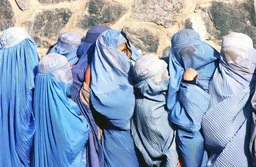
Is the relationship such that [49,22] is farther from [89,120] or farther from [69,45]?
[89,120]

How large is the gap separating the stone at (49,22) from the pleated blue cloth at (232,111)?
1501 mm

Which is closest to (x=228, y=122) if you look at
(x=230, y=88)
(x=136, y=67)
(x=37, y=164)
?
(x=230, y=88)

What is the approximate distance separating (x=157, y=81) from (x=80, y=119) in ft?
2.04

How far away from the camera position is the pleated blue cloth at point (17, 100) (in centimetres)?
272

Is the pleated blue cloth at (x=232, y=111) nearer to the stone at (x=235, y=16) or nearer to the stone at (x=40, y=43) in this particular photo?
the stone at (x=235, y=16)

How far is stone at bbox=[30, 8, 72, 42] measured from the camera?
328cm

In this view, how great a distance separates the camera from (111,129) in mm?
2793

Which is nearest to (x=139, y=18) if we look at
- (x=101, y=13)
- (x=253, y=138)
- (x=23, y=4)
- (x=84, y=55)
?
(x=101, y=13)

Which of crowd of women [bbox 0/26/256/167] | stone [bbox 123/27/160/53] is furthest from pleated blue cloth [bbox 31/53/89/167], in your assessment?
stone [bbox 123/27/160/53]

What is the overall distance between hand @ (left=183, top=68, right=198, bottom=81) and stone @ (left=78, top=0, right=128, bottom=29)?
37.1 inches

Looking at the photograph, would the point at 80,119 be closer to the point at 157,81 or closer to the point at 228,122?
the point at 157,81

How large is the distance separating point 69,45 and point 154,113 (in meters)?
1.07

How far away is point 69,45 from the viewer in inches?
127

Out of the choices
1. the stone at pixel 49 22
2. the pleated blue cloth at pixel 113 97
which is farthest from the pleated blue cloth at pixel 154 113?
the stone at pixel 49 22
